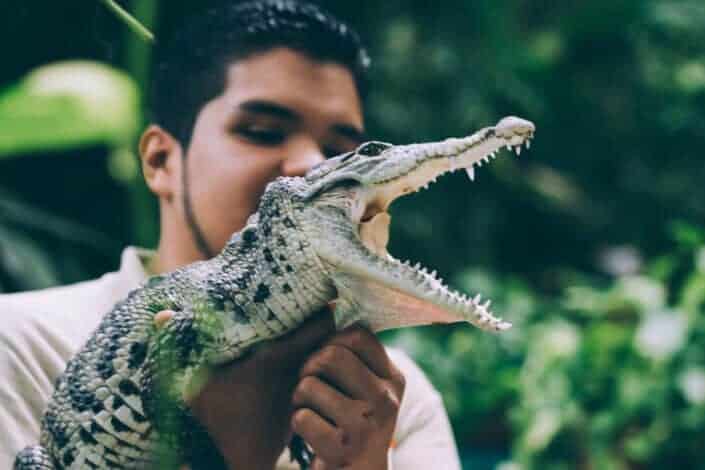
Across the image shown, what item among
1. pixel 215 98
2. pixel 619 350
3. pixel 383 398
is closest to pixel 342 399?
pixel 383 398

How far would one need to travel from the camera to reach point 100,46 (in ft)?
2.33

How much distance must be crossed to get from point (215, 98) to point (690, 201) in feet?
9.60

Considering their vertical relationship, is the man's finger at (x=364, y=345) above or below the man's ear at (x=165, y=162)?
below

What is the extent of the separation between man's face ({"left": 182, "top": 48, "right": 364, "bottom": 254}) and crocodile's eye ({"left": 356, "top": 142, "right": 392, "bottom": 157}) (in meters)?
0.24

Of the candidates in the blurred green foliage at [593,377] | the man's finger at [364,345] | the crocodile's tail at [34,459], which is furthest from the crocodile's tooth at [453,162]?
the blurred green foliage at [593,377]

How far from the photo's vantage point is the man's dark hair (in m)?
1.36

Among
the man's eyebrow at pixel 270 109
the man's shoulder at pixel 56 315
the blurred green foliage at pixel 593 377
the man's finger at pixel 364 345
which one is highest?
the blurred green foliage at pixel 593 377

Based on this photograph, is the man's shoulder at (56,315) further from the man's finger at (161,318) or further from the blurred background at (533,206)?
the man's finger at (161,318)

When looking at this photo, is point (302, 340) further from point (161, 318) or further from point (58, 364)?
point (58, 364)

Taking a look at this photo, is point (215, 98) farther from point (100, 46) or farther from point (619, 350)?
point (619, 350)

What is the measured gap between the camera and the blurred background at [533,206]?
6.46 ft

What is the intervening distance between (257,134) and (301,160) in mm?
77

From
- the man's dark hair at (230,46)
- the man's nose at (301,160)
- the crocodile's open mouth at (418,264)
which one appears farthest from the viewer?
the man's dark hair at (230,46)

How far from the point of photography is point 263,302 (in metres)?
0.96
